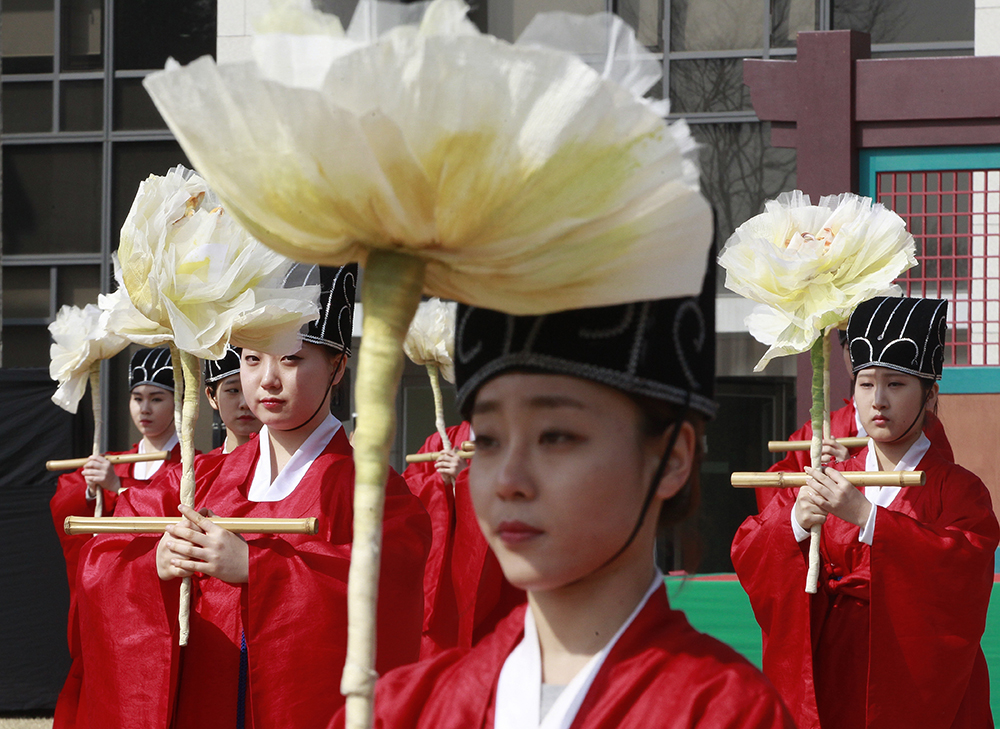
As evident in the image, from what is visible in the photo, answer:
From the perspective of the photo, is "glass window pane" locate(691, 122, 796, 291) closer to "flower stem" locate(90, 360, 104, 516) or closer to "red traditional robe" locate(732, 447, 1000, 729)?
"flower stem" locate(90, 360, 104, 516)

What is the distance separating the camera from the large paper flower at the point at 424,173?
3.57 feet

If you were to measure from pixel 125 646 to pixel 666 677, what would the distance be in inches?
96.3

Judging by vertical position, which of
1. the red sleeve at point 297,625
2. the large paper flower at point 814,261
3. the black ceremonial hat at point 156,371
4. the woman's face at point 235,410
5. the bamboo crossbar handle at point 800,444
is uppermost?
the large paper flower at point 814,261

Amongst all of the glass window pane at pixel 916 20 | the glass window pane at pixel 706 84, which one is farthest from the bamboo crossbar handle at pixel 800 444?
the glass window pane at pixel 916 20

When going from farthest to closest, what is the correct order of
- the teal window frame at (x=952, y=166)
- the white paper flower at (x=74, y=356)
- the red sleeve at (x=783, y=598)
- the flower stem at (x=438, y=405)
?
the flower stem at (x=438, y=405) → the teal window frame at (x=952, y=166) → the white paper flower at (x=74, y=356) → the red sleeve at (x=783, y=598)

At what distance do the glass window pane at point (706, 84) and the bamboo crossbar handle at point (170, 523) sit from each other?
794cm

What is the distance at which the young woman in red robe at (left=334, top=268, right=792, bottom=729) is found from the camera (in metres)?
1.42

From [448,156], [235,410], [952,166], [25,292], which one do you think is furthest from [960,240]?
[25,292]

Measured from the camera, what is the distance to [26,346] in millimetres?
10797

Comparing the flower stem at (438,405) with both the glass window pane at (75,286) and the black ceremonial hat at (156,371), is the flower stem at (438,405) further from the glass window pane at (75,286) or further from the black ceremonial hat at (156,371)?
the glass window pane at (75,286)

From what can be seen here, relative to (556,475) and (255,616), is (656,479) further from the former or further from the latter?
(255,616)

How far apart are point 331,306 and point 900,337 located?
2149mm

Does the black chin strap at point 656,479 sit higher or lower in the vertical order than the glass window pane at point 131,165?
lower

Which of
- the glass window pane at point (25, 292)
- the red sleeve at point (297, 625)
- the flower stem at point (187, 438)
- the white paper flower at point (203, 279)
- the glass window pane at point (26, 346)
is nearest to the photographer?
the white paper flower at point (203, 279)
